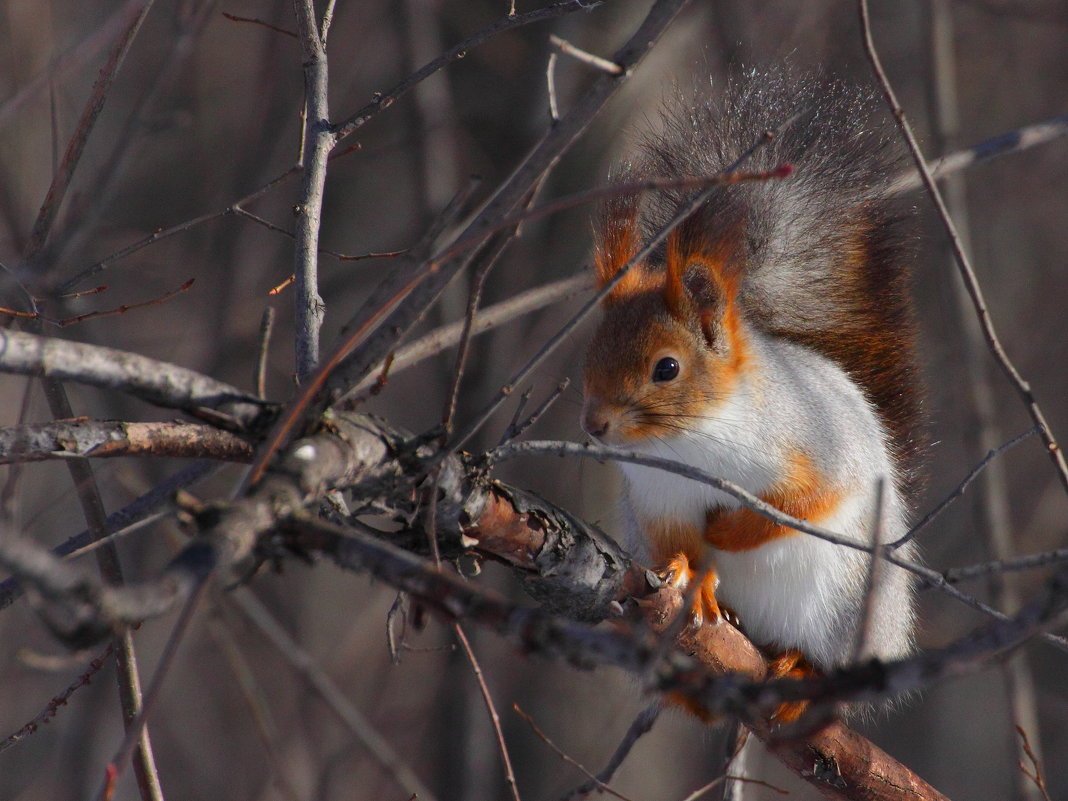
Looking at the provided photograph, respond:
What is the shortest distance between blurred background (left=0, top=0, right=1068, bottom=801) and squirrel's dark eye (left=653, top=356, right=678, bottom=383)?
13.2 inches

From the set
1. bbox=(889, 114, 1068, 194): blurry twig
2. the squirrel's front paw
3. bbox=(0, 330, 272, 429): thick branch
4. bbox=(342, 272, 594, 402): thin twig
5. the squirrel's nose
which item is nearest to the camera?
bbox=(0, 330, 272, 429): thick branch

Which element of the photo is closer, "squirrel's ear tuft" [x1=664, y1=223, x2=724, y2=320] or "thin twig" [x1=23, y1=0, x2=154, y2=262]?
"thin twig" [x1=23, y1=0, x2=154, y2=262]

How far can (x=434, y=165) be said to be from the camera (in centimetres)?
415

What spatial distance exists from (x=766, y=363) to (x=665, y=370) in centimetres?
24

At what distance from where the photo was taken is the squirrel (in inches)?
80.2

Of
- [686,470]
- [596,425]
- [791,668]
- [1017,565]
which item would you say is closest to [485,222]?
[686,470]

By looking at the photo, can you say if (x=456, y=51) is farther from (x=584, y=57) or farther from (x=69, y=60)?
(x=69, y=60)

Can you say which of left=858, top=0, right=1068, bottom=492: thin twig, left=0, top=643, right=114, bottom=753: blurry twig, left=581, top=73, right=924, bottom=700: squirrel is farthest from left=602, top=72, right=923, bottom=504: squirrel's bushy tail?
left=0, top=643, right=114, bottom=753: blurry twig

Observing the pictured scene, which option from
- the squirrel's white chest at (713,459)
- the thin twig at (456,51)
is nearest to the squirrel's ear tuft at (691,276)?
the squirrel's white chest at (713,459)

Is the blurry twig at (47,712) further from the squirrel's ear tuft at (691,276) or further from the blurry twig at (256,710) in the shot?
the squirrel's ear tuft at (691,276)

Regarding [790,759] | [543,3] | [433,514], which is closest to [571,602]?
[433,514]

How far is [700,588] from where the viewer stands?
1842mm

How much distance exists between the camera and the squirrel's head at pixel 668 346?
2.06 meters

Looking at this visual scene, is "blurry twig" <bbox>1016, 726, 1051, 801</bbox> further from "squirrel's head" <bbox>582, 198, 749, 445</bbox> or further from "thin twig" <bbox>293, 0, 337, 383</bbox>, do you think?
"thin twig" <bbox>293, 0, 337, 383</bbox>
